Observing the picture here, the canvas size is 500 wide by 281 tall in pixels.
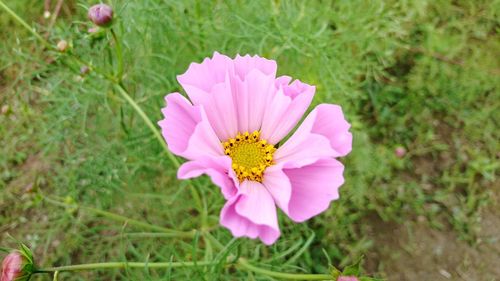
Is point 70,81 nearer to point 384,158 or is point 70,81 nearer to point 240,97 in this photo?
point 240,97

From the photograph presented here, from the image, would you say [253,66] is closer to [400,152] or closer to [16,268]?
[16,268]

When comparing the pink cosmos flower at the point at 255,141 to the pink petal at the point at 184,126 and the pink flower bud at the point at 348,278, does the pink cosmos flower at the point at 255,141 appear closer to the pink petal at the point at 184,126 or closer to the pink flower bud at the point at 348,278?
the pink petal at the point at 184,126

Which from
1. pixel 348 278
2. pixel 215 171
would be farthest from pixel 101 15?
pixel 348 278

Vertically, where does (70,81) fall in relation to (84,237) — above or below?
above

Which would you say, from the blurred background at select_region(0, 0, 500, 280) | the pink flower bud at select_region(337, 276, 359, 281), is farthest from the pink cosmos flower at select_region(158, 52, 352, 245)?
the blurred background at select_region(0, 0, 500, 280)

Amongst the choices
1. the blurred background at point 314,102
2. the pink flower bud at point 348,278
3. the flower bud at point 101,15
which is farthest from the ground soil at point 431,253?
the flower bud at point 101,15

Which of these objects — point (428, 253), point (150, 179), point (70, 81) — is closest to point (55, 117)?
point (70, 81)
